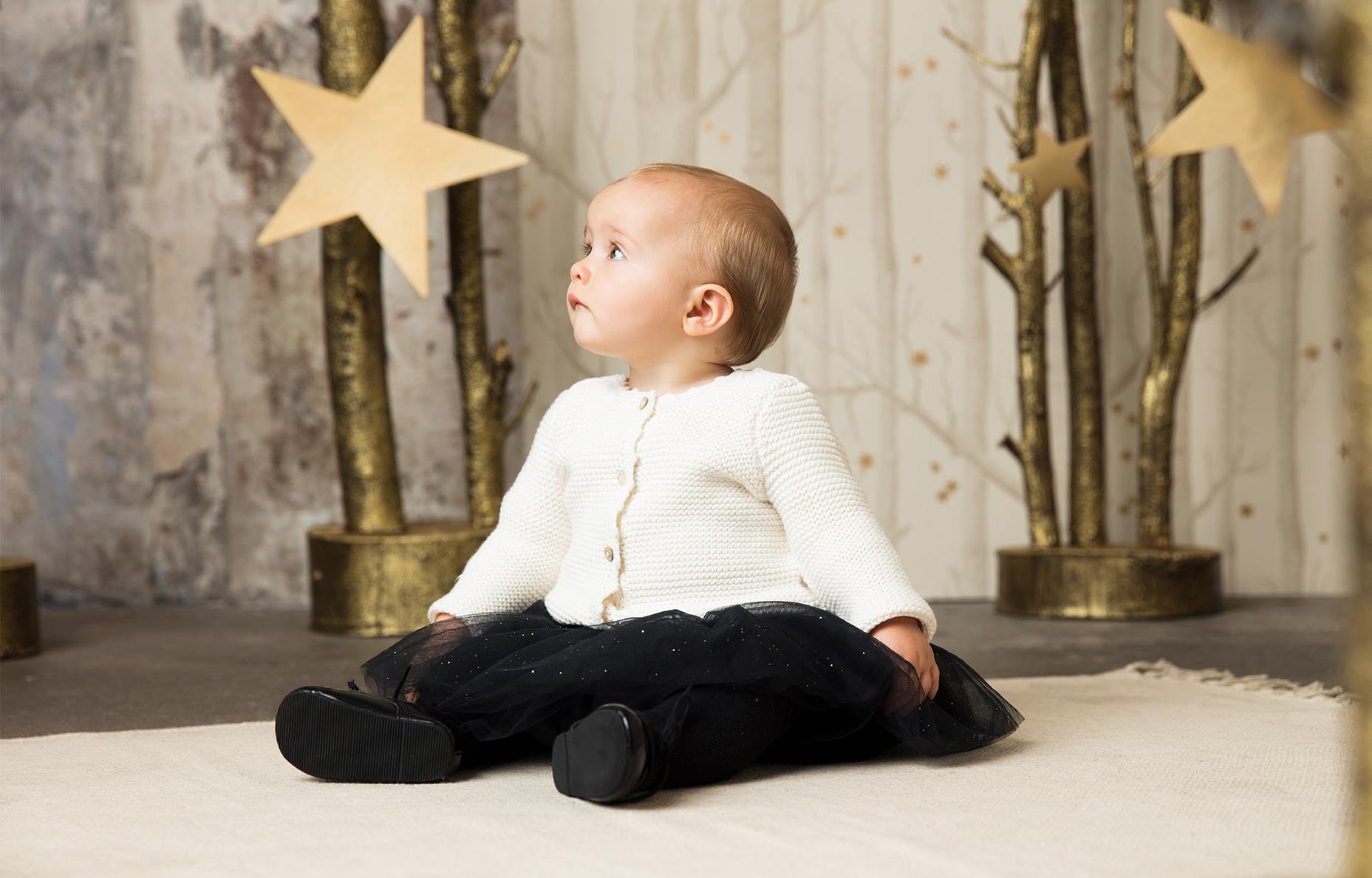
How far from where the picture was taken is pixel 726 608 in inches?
44.6

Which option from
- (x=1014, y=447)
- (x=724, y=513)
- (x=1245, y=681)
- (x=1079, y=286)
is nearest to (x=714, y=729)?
(x=724, y=513)

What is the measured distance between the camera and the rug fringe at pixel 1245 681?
1.49 metres

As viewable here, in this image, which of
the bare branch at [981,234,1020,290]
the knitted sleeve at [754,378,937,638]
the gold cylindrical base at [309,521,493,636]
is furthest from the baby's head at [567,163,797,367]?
the bare branch at [981,234,1020,290]

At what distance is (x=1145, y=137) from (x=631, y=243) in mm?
1619

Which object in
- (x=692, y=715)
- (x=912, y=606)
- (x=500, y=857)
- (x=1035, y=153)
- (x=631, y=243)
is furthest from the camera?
(x=1035, y=153)

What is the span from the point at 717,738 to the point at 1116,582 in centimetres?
140

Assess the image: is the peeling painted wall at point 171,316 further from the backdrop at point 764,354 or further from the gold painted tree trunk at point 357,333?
the gold painted tree trunk at point 357,333

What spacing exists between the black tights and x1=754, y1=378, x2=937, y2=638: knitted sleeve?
0.11m

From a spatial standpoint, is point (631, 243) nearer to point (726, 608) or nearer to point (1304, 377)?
point (726, 608)

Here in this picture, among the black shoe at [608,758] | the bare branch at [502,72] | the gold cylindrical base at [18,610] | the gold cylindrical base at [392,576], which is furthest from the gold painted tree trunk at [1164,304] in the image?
the gold cylindrical base at [18,610]

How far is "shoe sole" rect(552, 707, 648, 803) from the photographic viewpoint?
952 millimetres

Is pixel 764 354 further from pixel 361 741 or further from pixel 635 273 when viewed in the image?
pixel 361 741

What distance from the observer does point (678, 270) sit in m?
1.24

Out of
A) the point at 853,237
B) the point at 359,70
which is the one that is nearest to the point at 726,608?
the point at 359,70
